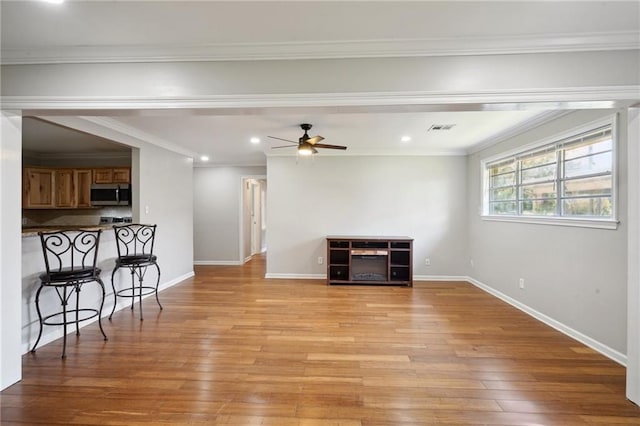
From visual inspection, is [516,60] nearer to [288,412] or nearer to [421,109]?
[421,109]

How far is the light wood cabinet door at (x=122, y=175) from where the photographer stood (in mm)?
4824

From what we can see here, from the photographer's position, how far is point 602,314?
8.79ft

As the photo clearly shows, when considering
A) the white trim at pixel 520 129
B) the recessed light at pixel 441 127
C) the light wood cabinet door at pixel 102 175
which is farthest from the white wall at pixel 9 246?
the white trim at pixel 520 129

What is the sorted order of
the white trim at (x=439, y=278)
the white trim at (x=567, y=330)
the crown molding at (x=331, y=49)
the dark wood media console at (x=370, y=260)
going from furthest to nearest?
1. the white trim at (x=439, y=278)
2. the dark wood media console at (x=370, y=260)
3. the white trim at (x=567, y=330)
4. the crown molding at (x=331, y=49)

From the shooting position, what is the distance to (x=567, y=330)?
3.06m

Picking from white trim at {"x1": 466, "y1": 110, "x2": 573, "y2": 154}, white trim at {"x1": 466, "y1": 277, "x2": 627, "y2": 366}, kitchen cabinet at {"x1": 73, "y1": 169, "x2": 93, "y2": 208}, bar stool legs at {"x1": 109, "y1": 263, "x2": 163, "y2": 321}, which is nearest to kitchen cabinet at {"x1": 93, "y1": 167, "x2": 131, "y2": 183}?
kitchen cabinet at {"x1": 73, "y1": 169, "x2": 93, "y2": 208}

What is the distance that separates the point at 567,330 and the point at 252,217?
695cm

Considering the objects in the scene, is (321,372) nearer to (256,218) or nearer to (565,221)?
(565,221)

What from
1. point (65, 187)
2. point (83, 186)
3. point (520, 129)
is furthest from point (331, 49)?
point (65, 187)

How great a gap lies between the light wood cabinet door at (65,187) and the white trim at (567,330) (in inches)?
280

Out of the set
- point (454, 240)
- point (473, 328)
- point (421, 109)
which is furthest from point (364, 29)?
point (454, 240)

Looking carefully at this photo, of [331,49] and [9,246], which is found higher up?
[331,49]

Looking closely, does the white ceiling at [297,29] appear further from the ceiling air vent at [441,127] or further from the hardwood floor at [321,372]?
the hardwood floor at [321,372]

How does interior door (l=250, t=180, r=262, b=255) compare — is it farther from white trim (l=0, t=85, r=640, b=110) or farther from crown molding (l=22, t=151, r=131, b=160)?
white trim (l=0, t=85, r=640, b=110)
